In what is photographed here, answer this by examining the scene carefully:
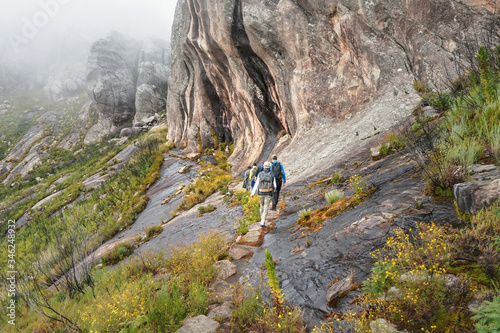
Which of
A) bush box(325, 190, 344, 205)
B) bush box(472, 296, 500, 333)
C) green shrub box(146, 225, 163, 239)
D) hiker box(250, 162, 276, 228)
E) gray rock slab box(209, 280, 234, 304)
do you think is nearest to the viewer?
bush box(472, 296, 500, 333)

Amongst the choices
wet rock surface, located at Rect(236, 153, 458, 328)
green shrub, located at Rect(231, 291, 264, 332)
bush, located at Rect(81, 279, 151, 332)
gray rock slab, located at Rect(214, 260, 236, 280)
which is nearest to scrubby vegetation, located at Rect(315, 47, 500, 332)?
wet rock surface, located at Rect(236, 153, 458, 328)

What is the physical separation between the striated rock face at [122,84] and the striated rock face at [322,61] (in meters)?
35.9

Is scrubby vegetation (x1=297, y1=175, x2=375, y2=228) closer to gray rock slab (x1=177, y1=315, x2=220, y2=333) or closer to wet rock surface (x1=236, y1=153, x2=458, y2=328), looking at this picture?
wet rock surface (x1=236, y1=153, x2=458, y2=328)

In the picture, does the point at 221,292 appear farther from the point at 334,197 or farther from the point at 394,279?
the point at 334,197

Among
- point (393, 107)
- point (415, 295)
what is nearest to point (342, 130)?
point (393, 107)

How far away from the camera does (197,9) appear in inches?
855

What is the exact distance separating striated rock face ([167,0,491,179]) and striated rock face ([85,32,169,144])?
35896 millimetres

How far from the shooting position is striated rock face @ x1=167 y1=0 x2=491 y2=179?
10.6m

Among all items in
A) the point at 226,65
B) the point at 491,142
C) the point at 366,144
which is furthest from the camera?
the point at 226,65

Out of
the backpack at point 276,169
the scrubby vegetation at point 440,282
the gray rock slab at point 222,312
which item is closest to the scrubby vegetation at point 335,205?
the scrubby vegetation at point 440,282

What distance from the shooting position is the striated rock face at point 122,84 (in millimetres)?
55500

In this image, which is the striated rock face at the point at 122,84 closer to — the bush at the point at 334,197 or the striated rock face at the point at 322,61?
the striated rock face at the point at 322,61

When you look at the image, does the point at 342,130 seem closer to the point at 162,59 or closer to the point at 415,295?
the point at 415,295

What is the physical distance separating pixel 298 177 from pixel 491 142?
7565 mm
